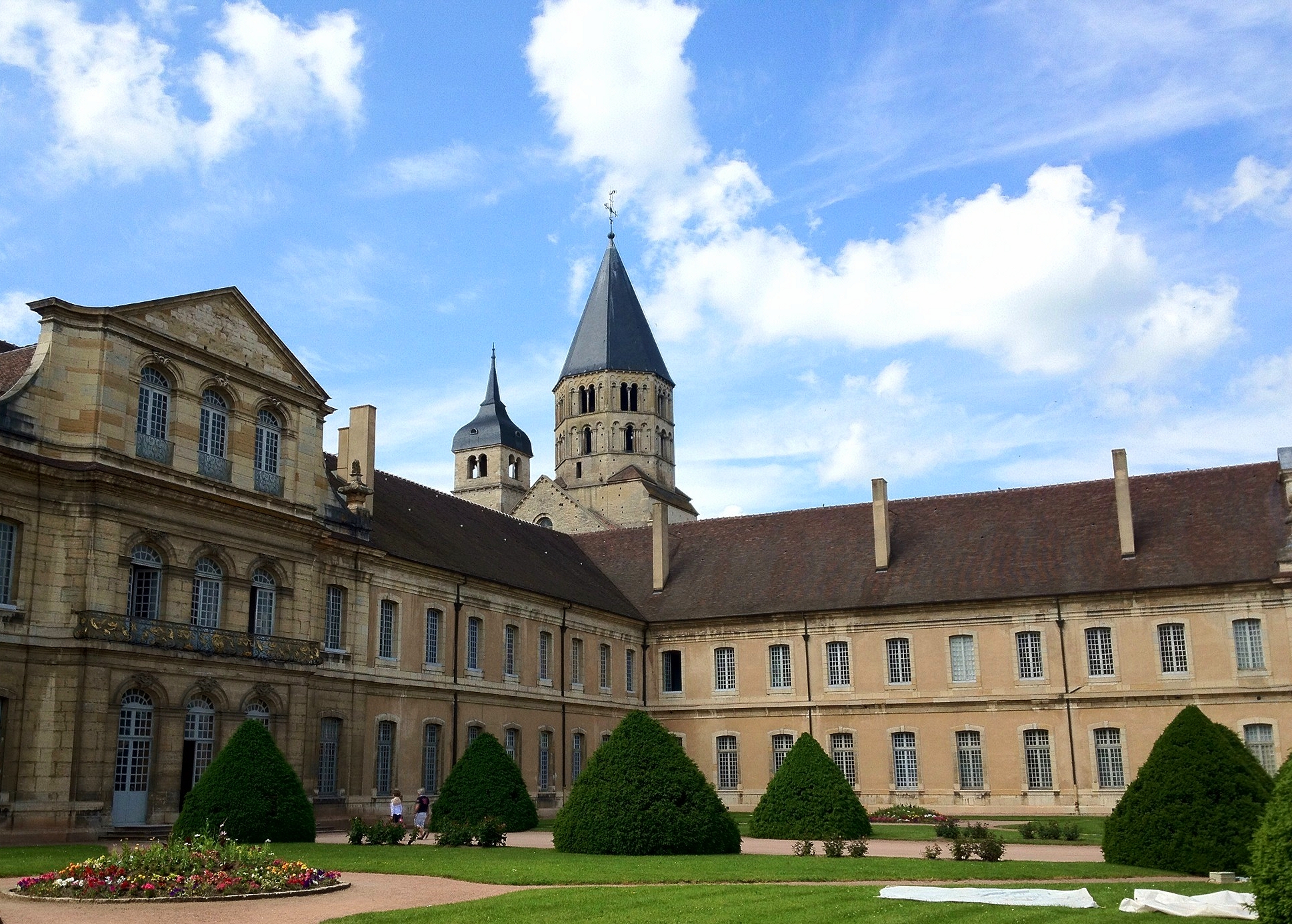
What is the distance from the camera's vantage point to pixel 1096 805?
3425cm

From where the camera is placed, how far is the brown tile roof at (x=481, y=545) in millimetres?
Answer: 32250

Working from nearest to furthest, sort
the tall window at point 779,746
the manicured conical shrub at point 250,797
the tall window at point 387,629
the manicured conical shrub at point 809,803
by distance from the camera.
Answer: the manicured conical shrub at point 250,797 → the manicured conical shrub at point 809,803 → the tall window at point 387,629 → the tall window at point 779,746

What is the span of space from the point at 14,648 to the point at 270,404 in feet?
25.3

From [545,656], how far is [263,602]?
11.8 meters

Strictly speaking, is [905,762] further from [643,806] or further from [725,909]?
[725,909]

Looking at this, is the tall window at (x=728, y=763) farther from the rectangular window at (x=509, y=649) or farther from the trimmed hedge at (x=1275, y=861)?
the trimmed hedge at (x=1275, y=861)

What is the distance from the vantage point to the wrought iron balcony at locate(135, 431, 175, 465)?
76.7 ft

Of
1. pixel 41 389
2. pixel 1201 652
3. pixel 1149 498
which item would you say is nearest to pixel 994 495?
pixel 1149 498

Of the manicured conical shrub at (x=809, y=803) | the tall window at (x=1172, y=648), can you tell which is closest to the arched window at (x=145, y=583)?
the manicured conical shrub at (x=809, y=803)

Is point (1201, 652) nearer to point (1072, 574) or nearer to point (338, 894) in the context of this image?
point (1072, 574)

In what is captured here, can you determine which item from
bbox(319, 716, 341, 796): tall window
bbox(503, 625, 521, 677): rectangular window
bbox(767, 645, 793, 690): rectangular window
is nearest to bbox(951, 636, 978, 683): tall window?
bbox(767, 645, 793, 690): rectangular window

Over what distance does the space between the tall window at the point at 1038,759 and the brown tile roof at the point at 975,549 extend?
388 cm

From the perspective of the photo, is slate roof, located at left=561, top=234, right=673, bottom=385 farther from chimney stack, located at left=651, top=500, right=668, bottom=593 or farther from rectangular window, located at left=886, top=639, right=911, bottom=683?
rectangular window, located at left=886, top=639, right=911, bottom=683

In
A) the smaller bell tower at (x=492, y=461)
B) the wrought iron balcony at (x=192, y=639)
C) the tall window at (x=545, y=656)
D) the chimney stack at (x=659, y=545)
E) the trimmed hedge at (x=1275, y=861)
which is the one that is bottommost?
the trimmed hedge at (x=1275, y=861)
